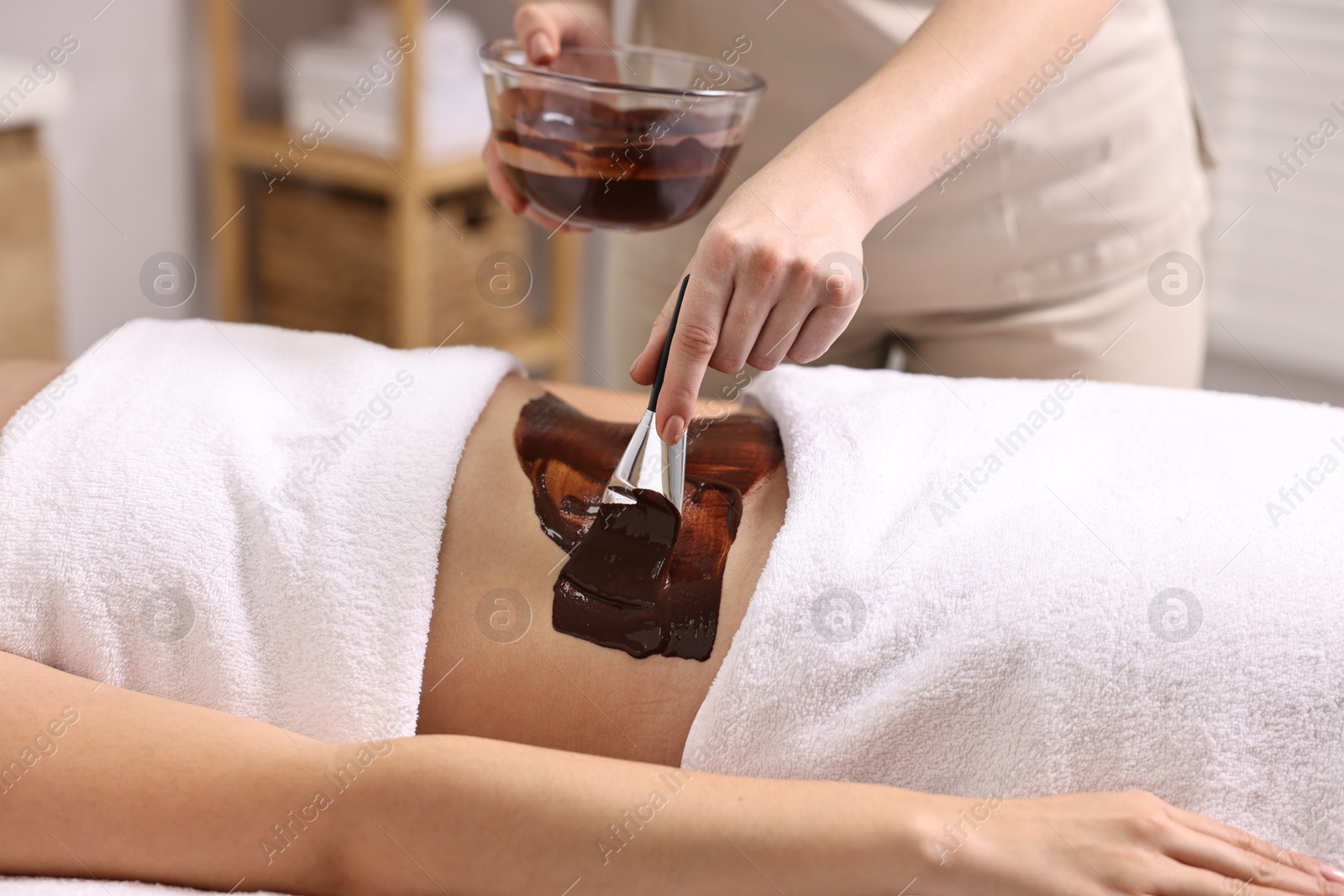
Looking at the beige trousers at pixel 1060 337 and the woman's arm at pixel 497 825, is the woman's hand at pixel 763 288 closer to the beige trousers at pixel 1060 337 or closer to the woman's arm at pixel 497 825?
the woman's arm at pixel 497 825

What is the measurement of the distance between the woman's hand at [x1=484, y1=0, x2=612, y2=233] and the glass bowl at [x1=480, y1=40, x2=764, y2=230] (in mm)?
51

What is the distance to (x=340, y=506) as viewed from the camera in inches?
31.1

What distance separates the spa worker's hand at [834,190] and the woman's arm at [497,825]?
0.23 meters

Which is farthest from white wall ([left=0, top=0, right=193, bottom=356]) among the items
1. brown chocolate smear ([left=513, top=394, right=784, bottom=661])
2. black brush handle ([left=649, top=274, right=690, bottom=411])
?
black brush handle ([left=649, top=274, right=690, bottom=411])

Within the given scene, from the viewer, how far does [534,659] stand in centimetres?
76

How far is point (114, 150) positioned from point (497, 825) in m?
1.83

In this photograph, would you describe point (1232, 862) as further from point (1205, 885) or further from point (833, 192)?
point (833, 192)

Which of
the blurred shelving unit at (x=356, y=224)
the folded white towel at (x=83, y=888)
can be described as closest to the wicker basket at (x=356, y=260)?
the blurred shelving unit at (x=356, y=224)

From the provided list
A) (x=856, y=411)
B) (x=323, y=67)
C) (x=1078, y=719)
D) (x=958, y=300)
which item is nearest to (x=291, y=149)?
(x=323, y=67)

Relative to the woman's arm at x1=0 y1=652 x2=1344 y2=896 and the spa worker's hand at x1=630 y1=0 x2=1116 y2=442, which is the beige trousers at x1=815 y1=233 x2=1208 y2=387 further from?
the woman's arm at x1=0 y1=652 x2=1344 y2=896

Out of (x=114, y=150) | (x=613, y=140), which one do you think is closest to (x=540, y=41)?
(x=613, y=140)

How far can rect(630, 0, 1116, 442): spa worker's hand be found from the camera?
684 millimetres

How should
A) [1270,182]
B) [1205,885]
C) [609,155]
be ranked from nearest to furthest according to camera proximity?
[1205,885]
[609,155]
[1270,182]

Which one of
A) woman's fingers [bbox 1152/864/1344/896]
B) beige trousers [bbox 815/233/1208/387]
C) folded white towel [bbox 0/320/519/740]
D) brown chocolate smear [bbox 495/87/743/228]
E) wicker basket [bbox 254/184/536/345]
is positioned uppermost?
brown chocolate smear [bbox 495/87/743/228]
